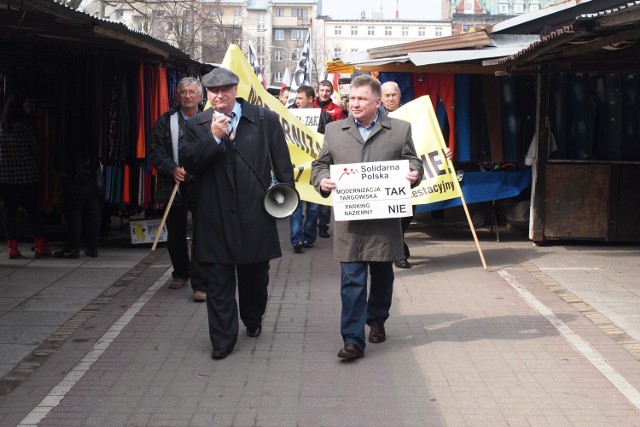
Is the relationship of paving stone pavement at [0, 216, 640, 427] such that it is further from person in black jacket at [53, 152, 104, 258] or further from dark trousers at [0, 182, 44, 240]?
dark trousers at [0, 182, 44, 240]

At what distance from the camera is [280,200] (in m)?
6.60

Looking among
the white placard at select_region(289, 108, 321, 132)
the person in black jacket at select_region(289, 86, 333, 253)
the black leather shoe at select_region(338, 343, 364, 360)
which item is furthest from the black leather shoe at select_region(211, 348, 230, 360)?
the white placard at select_region(289, 108, 321, 132)

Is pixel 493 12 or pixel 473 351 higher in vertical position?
pixel 493 12

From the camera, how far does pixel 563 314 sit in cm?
800

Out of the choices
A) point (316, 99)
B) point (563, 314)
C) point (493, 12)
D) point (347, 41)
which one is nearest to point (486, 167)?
point (316, 99)

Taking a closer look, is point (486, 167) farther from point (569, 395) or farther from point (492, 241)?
point (569, 395)

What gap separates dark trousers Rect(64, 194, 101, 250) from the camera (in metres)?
10.6

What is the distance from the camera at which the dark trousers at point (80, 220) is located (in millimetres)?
10617

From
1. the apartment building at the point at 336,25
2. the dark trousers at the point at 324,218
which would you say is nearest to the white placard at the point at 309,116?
the dark trousers at the point at 324,218

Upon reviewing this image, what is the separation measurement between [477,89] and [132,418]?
8.25 metres

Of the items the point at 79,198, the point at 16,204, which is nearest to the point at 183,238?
the point at 79,198

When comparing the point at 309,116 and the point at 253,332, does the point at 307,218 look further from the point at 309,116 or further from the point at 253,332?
the point at 253,332

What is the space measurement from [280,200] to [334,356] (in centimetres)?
114

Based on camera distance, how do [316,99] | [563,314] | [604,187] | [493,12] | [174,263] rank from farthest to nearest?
[493,12] < [316,99] < [604,187] < [174,263] < [563,314]
